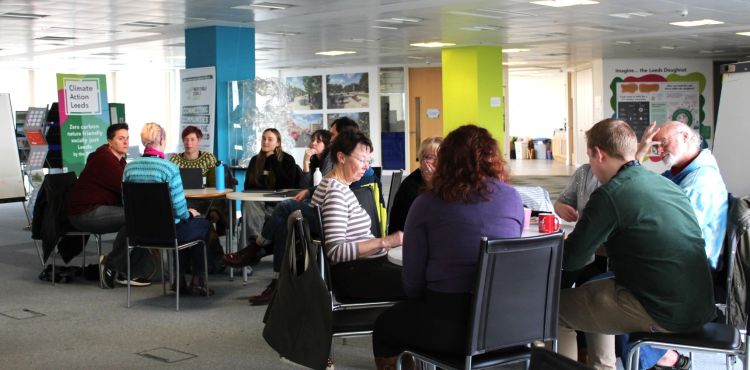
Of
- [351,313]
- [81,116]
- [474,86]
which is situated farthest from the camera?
[474,86]

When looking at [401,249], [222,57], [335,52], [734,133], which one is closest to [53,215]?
[401,249]

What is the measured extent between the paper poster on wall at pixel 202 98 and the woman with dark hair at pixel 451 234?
8880 millimetres

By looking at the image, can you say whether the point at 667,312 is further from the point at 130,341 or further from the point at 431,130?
the point at 431,130

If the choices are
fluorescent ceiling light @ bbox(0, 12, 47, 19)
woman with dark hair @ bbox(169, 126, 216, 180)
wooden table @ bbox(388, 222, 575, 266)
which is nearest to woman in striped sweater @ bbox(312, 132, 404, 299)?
wooden table @ bbox(388, 222, 575, 266)

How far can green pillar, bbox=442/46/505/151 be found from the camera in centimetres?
1741

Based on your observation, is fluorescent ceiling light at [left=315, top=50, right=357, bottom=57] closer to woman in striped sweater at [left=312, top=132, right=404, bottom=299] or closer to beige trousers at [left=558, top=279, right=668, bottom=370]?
woman in striped sweater at [left=312, top=132, right=404, bottom=299]

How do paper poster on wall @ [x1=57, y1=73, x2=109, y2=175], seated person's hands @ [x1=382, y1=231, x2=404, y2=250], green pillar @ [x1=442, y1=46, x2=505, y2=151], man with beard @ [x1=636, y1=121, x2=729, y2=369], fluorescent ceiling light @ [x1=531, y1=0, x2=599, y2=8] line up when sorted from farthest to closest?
green pillar @ [x1=442, y1=46, x2=505, y2=151], paper poster on wall @ [x1=57, y1=73, x2=109, y2=175], fluorescent ceiling light @ [x1=531, y1=0, x2=599, y2=8], man with beard @ [x1=636, y1=121, x2=729, y2=369], seated person's hands @ [x1=382, y1=231, x2=404, y2=250]

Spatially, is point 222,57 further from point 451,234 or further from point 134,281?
point 451,234

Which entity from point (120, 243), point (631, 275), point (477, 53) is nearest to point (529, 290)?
point (631, 275)

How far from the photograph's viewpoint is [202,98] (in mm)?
11914

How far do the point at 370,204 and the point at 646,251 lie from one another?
179 centimetres

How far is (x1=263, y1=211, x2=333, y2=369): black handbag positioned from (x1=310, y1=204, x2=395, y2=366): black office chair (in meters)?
0.16

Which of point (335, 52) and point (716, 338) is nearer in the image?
point (716, 338)

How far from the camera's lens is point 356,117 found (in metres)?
22.0
